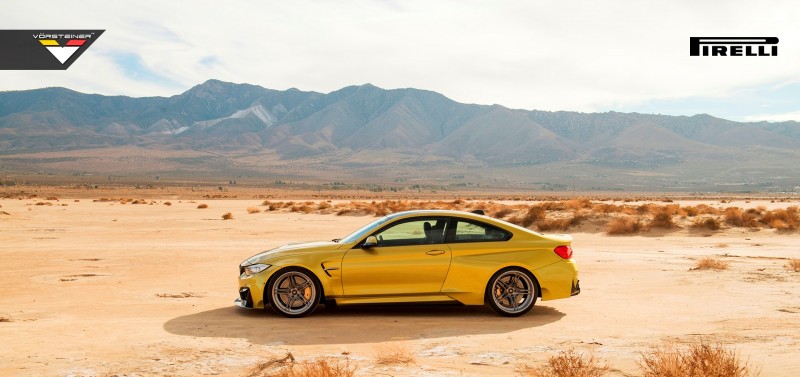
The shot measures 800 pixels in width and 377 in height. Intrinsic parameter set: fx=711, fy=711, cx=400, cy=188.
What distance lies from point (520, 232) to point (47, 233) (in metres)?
24.5

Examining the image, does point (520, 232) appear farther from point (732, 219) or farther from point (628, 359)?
point (732, 219)

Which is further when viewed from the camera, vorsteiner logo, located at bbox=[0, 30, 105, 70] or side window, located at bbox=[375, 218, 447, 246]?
vorsteiner logo, located at bbox=[0, 30, 105, 70]

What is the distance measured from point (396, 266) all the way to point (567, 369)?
3.88 metres

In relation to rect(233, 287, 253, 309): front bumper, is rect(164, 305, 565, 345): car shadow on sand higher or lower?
lower

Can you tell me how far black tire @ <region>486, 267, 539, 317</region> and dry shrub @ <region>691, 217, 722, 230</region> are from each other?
20762 mm

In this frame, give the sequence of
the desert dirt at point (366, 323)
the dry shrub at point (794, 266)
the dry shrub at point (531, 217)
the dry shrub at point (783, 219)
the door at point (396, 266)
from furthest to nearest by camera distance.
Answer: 1. the dry shrub at point (531, 217)
2. the dry shrub at point (783, 219)
3. the dry shrub at point (794, 266)
4. the door at point (396, 266)
5. the desert dirt at point (366, 323)

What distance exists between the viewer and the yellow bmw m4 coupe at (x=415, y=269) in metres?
10.1

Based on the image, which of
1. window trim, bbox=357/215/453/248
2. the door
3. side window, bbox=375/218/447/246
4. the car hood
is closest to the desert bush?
window trim, bbox=357/215/453/248

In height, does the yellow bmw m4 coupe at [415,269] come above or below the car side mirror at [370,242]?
below

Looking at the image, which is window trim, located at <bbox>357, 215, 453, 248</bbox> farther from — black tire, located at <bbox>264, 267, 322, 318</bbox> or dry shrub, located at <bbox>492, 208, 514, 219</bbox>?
dry shrub, located at <bbox>492, 208, 514, 219</bbox>

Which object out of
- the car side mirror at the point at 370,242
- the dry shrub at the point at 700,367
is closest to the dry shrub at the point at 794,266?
the dry shrub at the point at 700,367

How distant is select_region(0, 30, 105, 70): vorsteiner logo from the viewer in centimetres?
3450

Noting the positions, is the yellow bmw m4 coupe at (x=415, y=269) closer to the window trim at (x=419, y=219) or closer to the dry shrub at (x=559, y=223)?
the window trim at (x=419, y=219)

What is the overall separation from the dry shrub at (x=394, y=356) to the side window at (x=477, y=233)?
2828 millimetres
